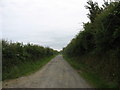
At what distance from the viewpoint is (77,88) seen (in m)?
7.53

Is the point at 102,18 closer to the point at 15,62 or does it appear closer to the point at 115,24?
the point at 115,24

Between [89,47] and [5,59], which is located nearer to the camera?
[5,59]

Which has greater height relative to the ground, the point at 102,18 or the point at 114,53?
the point at 102,18

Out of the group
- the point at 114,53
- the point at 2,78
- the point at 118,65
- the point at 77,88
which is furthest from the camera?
the point at 2,78

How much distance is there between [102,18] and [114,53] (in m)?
2.23

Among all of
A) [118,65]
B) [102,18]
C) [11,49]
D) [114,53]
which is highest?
[102,18]

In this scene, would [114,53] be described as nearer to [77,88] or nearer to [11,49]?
[77,88]

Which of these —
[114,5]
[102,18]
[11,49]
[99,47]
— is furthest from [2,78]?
[114,5]

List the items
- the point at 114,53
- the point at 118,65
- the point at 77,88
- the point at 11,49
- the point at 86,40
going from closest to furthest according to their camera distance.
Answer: the point at 77,88
the point at 118,65
the point at 114,53
the point at 11,49
the point at 86,40

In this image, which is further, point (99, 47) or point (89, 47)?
point (89, 47)

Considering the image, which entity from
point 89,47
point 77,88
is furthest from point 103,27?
point 89,47

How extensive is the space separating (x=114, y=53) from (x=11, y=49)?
8.00m

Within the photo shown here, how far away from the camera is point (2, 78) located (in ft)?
35.1

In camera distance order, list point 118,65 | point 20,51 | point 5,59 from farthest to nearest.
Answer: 1. point 20,51
2. point 5,59
3. point 118,65
